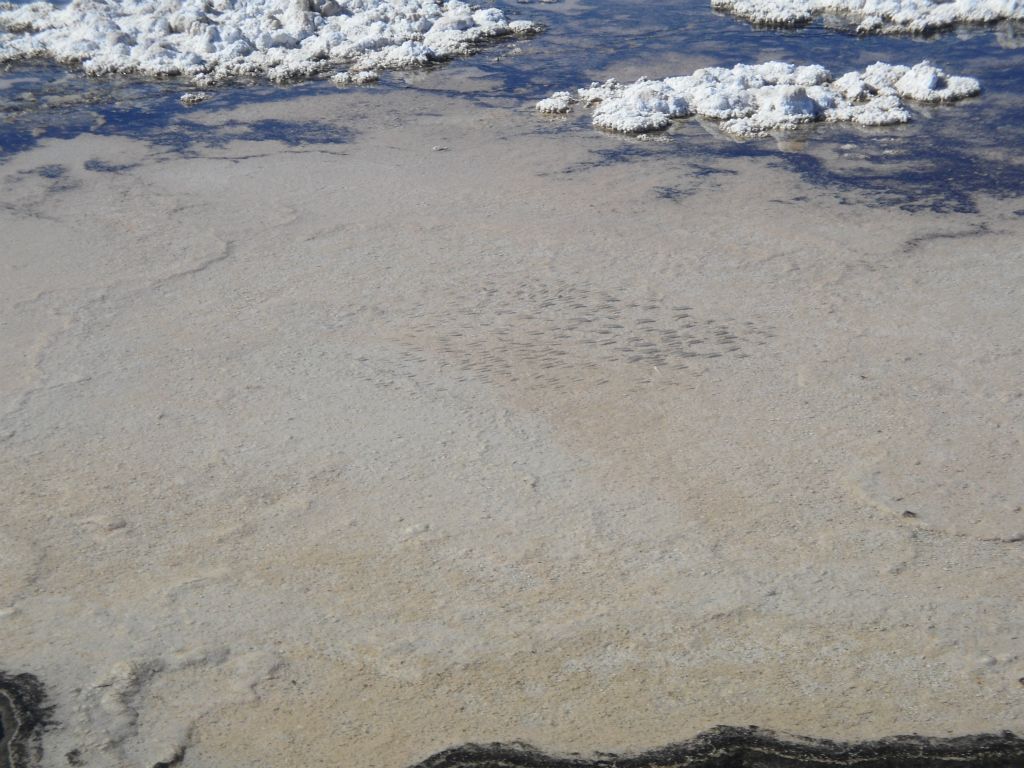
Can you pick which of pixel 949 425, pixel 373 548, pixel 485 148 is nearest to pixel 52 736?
pixel 373 548

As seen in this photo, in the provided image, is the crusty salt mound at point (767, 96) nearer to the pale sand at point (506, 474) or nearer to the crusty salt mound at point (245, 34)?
the pale sand at point (506, 474)

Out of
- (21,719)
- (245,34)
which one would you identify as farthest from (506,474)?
(245,34)

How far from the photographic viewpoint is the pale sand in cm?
224

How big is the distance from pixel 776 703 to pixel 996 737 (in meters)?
0.41

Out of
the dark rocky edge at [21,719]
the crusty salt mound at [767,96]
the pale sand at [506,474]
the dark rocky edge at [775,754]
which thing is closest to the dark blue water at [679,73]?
the crusty salt mound at [767,96]

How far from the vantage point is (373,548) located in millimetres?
2641

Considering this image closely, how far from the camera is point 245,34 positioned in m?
7.17

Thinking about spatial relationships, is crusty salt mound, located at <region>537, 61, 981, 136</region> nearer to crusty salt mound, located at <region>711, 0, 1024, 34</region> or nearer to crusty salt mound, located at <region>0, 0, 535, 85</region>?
crusty salt mound, located at <region>711, 0, 1024, 34</region>

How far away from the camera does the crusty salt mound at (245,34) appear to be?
6.86 m

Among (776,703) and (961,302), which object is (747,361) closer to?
(961,302)

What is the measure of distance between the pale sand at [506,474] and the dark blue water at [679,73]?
1.88 ft

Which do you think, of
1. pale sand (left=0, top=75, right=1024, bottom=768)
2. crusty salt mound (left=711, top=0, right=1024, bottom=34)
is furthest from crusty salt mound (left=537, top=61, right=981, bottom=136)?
crusty salt mound (left=711, top=0, right=1024, bottom=34)

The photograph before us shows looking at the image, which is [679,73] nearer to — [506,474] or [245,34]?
[245,34]

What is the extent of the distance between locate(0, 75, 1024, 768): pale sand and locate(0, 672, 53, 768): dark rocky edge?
0.15 feet
